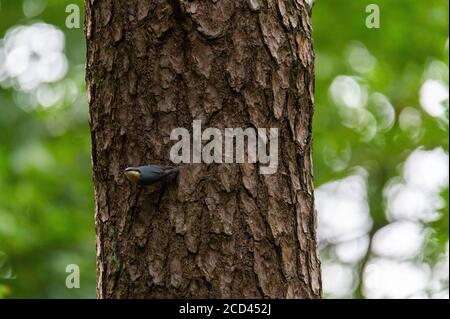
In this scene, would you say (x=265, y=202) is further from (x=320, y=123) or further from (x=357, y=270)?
(x=357, y=270)

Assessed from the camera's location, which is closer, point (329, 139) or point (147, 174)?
point (147, 174)

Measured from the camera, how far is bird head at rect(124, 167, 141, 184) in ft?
9.25

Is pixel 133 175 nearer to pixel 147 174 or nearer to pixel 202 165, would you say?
pixel 147 174

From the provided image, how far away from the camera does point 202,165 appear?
113 inches

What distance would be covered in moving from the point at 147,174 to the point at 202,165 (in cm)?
20

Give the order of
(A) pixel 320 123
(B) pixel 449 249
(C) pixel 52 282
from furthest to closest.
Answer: (A) pixel 320 123 < (B) pixel 449 249 < (C) pixel 52 282

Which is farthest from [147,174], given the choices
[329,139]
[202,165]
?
[329,139]

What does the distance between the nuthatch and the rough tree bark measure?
5 cm

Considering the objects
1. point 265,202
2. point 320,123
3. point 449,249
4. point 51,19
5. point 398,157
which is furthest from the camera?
point 398,157

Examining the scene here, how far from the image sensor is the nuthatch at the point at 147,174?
282 centimetres

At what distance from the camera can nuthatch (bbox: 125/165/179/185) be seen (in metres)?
2.82

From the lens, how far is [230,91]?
2891mm

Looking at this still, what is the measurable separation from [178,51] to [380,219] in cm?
799

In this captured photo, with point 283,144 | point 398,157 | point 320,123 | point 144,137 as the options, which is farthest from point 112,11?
point 398,157
